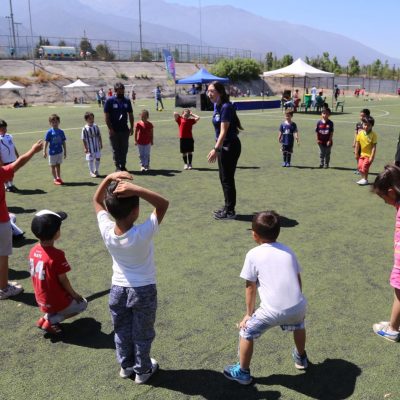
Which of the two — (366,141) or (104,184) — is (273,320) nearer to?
(104,184)

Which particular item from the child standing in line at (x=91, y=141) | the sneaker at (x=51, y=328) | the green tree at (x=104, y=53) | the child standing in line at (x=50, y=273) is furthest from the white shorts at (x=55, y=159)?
the green tree at (x=104, y=53)

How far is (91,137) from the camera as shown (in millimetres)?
10180

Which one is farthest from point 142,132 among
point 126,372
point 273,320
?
point 273,320

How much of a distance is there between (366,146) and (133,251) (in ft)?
25.4

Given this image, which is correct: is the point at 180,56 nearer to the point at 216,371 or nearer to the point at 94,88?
the point at 94,88

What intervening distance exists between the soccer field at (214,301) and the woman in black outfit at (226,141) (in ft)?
1.42

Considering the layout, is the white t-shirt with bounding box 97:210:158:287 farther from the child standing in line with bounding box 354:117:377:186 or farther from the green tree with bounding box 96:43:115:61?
the green tree with bounding box 96:43:115:61

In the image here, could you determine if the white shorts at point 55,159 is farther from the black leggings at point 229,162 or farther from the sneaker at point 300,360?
the sneaker at point 300,360

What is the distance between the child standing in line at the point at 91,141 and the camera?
10.1 metres

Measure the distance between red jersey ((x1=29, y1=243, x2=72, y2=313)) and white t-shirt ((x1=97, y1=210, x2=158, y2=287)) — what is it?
0.93m

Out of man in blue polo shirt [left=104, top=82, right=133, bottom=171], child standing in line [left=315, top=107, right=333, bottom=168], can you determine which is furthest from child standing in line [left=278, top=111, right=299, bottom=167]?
man in blue polo shirt [left=104, top=82, right=133, bottom=171]

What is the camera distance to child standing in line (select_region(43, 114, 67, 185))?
31.3 feet

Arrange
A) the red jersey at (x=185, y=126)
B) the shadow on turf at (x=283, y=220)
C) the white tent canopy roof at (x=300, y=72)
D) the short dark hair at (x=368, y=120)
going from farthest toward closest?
the white tent canopy roof at (x=300, y=72) → the red jersey at (x=185, y=126) → the short dark hair at (x=368, y=120) → the shadow on turf at (x=283, y=220)

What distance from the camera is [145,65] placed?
6838 centimetres
